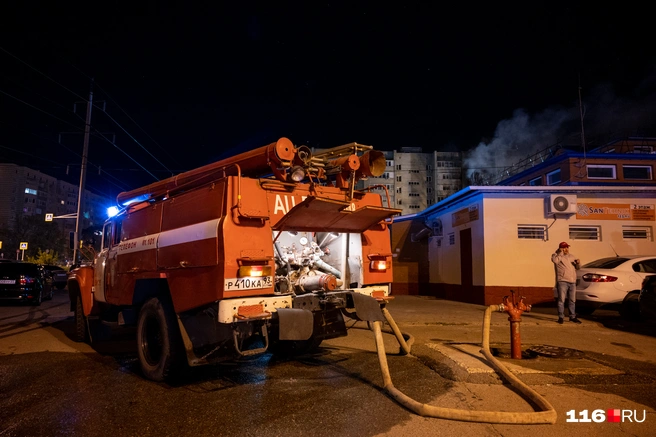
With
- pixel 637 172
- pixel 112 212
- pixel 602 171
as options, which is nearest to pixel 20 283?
pixel 112 212

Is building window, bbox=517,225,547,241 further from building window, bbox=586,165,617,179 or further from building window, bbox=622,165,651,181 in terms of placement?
building window, bbox=622,165,651,181

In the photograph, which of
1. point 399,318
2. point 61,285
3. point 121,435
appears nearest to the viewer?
point 121,435

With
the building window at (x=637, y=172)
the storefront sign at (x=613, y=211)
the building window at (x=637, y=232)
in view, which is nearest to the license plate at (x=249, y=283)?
the storefront sign at (x=613, y=211)

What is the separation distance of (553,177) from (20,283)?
1365 inches

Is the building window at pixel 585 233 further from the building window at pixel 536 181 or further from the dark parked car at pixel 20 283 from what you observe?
the building window at pixel 536 181

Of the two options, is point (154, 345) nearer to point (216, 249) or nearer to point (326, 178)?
point (216, 249)

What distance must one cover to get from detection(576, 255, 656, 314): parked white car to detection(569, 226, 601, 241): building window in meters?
3.46

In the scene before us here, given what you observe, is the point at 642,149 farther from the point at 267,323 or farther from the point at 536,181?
the point at 267,323

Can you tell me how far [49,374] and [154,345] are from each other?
150 centimetres

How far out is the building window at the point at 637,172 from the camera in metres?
33.6

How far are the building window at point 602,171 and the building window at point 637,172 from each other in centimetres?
108

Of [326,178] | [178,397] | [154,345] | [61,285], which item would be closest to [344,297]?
[326,178]

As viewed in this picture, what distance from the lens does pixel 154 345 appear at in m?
5.66

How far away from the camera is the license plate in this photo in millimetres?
4441
